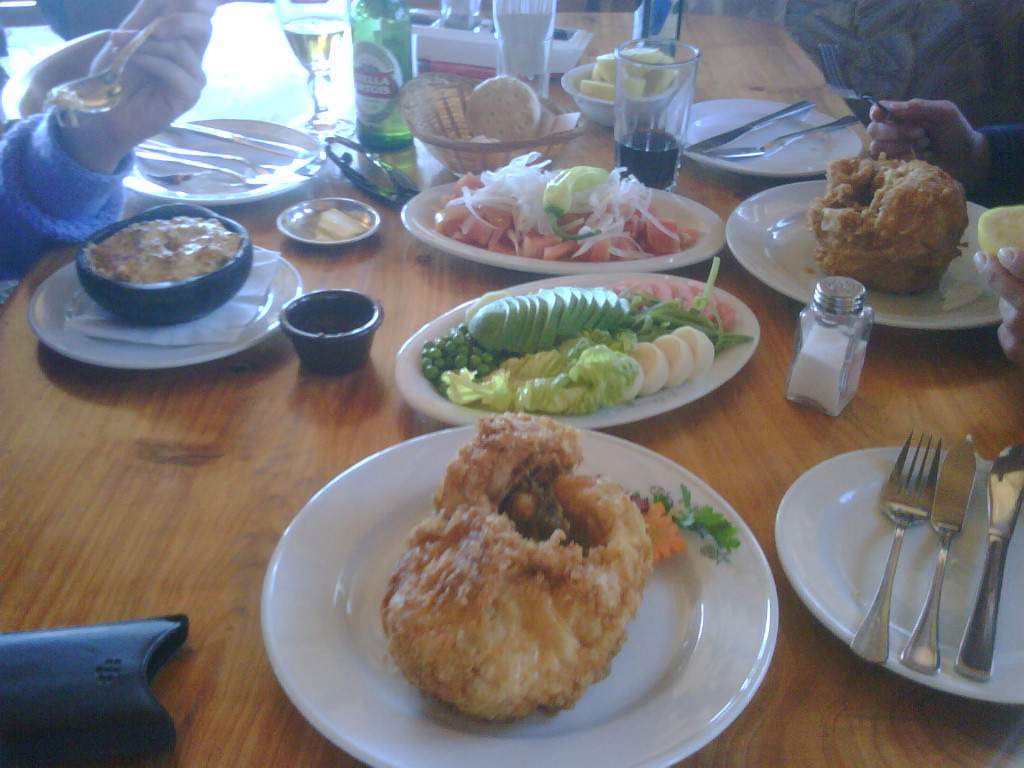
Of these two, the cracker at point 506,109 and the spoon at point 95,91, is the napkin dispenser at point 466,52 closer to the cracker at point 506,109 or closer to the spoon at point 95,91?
the cracker at point 506,109

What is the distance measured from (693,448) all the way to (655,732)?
2.14 feet

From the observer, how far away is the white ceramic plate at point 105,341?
146 centimetres

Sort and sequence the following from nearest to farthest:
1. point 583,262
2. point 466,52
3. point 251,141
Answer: point 583,262, point 251,141, point 466,52

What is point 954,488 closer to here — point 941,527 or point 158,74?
point 941,527

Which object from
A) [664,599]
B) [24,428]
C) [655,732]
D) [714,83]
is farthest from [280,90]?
[655,732]

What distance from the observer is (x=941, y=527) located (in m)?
1.10

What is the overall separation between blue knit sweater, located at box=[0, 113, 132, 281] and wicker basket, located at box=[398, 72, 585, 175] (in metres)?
0.98

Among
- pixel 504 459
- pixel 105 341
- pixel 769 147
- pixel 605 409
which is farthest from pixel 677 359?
pixel 769 147

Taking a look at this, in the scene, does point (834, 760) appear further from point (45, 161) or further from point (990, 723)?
point (45, 161)

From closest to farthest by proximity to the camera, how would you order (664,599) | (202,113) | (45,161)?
1. (664,599)
2. (45,161)
3. (202,113)

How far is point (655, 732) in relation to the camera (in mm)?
802

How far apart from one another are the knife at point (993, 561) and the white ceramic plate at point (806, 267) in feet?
1.68

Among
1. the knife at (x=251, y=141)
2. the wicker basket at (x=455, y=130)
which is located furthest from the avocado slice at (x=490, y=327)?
the knife at (x=251, y=141)

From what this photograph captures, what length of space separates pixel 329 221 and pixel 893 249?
1.48 metres
